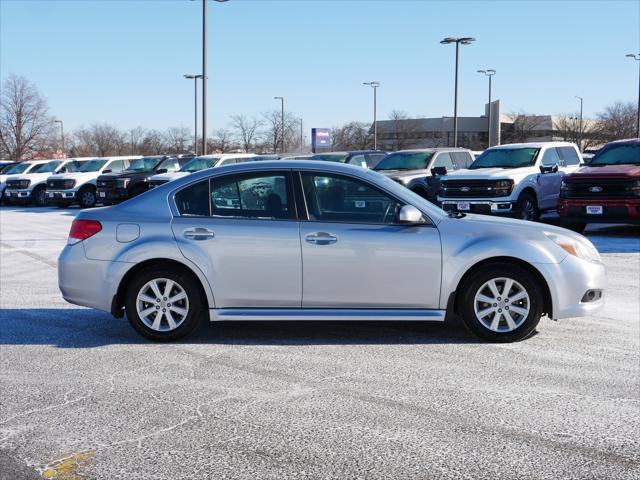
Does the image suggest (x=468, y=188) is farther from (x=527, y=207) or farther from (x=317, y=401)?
(x=317, y=401)

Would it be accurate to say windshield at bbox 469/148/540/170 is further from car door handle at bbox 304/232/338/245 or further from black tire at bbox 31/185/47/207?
black tire at bbox 31/185/47/207

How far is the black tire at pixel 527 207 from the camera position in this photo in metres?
17.1

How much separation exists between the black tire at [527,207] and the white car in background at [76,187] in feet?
52.6

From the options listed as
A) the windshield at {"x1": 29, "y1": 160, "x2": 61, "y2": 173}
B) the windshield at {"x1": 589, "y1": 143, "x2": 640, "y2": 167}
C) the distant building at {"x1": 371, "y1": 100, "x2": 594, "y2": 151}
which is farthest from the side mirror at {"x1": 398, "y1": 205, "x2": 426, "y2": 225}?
the distant building at {"x1": 371, "y1": 100, "x2": 594, "y2": 151}

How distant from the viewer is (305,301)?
661 centimetres

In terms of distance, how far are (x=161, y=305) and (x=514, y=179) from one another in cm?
1169

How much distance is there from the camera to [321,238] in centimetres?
657

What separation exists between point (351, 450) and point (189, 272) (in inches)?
116

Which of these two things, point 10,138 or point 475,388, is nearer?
point 475,388

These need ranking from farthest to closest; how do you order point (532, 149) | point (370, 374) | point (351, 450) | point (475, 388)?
point (532, 149) → point (370, 374) → point (475, 388) → point (351, 450)

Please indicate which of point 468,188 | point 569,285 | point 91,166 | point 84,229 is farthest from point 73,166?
point 569,285

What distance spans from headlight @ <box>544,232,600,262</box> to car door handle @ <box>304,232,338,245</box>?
182 cm

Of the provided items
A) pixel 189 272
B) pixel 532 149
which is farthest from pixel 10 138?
pixel 189 272

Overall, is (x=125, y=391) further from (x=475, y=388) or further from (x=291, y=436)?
(x=475, y=388)
